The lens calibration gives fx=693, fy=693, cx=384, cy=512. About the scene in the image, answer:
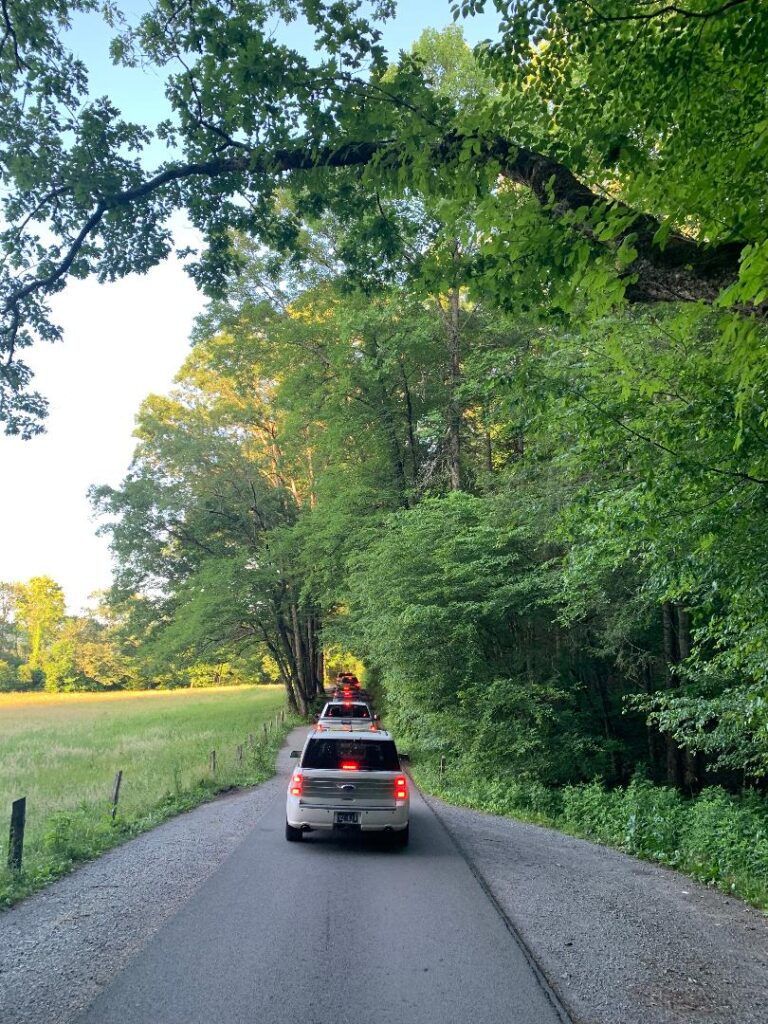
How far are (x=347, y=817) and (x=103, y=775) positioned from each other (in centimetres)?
1221

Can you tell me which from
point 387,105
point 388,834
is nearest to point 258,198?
point 387,105

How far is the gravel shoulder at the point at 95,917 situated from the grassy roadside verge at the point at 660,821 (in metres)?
5.69

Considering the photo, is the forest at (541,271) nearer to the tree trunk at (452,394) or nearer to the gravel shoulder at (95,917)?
the tree trunk at (452,394)

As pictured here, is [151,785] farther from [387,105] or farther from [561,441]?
[387,105]

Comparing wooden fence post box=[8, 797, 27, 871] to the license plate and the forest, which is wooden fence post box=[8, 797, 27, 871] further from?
the forest

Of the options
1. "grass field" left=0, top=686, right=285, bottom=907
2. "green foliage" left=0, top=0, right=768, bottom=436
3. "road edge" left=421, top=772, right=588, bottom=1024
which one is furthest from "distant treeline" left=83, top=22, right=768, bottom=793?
"grass field" left=0, top=686, right=285, bottom=907

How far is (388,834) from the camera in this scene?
941 cm

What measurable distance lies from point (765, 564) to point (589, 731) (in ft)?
41.4

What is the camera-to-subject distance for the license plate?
914 cm

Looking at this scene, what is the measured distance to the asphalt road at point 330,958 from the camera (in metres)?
4.19

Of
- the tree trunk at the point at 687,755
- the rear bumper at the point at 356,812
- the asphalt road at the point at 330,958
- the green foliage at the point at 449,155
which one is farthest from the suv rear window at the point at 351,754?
the tree trunk at the point at 687,755

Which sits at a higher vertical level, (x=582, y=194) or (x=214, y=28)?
(x=214, y=28)

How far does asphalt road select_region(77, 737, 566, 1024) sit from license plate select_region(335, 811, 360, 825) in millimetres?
1070

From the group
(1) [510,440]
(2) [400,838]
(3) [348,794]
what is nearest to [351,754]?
(3) [348,794]
